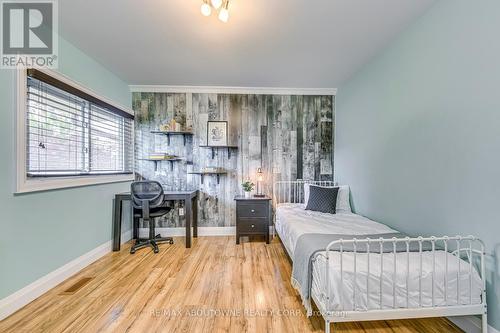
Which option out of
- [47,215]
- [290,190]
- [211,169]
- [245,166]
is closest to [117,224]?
[47,215]

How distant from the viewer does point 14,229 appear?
71.7 inches

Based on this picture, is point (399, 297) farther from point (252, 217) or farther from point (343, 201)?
point (252, 217)

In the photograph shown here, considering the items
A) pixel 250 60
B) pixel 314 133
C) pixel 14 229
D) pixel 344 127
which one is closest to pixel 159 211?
pixel 14 229

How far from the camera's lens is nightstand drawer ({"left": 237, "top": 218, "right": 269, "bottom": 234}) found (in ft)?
11.3

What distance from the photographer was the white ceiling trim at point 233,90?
373 centimetres

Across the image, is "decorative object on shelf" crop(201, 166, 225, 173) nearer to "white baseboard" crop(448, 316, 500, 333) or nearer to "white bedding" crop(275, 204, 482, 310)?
"white bedding" crop(275, 204, 482, 310)

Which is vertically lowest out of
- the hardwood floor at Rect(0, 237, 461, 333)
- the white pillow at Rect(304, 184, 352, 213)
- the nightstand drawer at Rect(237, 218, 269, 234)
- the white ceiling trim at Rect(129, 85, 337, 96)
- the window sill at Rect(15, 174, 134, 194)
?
the hardwood floor at Rect(0, 237, 461, 333)

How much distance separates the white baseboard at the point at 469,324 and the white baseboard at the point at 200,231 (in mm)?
2814

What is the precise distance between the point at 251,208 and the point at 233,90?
1.98 m

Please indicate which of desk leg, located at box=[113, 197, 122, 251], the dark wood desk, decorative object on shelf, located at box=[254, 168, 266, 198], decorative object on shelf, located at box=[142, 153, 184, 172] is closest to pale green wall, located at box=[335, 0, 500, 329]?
decorative object on shelf, located at box=[254, 168, 266, 198]

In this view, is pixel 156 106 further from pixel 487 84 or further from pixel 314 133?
pixel 487 84

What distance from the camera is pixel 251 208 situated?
3.44 m

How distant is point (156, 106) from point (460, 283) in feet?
13.6

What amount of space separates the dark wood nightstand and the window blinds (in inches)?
77.2
